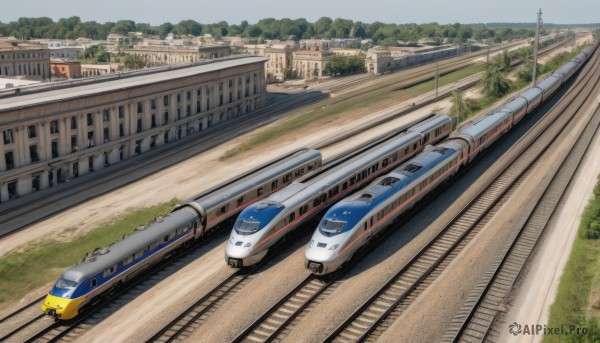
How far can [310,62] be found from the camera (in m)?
191

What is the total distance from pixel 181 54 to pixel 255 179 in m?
148

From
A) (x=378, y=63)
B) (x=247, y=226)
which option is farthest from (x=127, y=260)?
(x=378, y=63)

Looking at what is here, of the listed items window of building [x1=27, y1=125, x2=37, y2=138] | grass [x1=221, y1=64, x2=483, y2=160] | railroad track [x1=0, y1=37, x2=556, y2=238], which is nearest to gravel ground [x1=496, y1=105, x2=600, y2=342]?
railroad track [x1=0, y1=37, x2=556, y2=238]

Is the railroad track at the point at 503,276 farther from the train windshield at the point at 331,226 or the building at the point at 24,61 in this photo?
the building at the point at 24,61

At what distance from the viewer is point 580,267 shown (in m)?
34.8

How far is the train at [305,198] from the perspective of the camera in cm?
3600

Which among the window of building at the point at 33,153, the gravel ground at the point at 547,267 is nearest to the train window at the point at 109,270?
the gravel ground at the point at 547,267

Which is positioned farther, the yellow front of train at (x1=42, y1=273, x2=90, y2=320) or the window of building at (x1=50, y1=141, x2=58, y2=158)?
the window of building at (x1=50, y1=141, x2=58, y2=158)

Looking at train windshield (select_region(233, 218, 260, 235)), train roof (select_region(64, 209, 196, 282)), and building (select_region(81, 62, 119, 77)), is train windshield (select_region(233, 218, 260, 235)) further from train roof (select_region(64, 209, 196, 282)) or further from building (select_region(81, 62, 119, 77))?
building (select_region(81, 62, 119, 77))

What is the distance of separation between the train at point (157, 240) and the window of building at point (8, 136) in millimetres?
26649

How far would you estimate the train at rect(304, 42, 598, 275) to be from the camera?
113 ft

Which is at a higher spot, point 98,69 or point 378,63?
point 378,63

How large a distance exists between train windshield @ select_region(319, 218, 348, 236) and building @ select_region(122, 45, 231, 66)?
486 feet

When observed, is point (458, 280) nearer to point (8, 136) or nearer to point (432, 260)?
point (432, 260)
